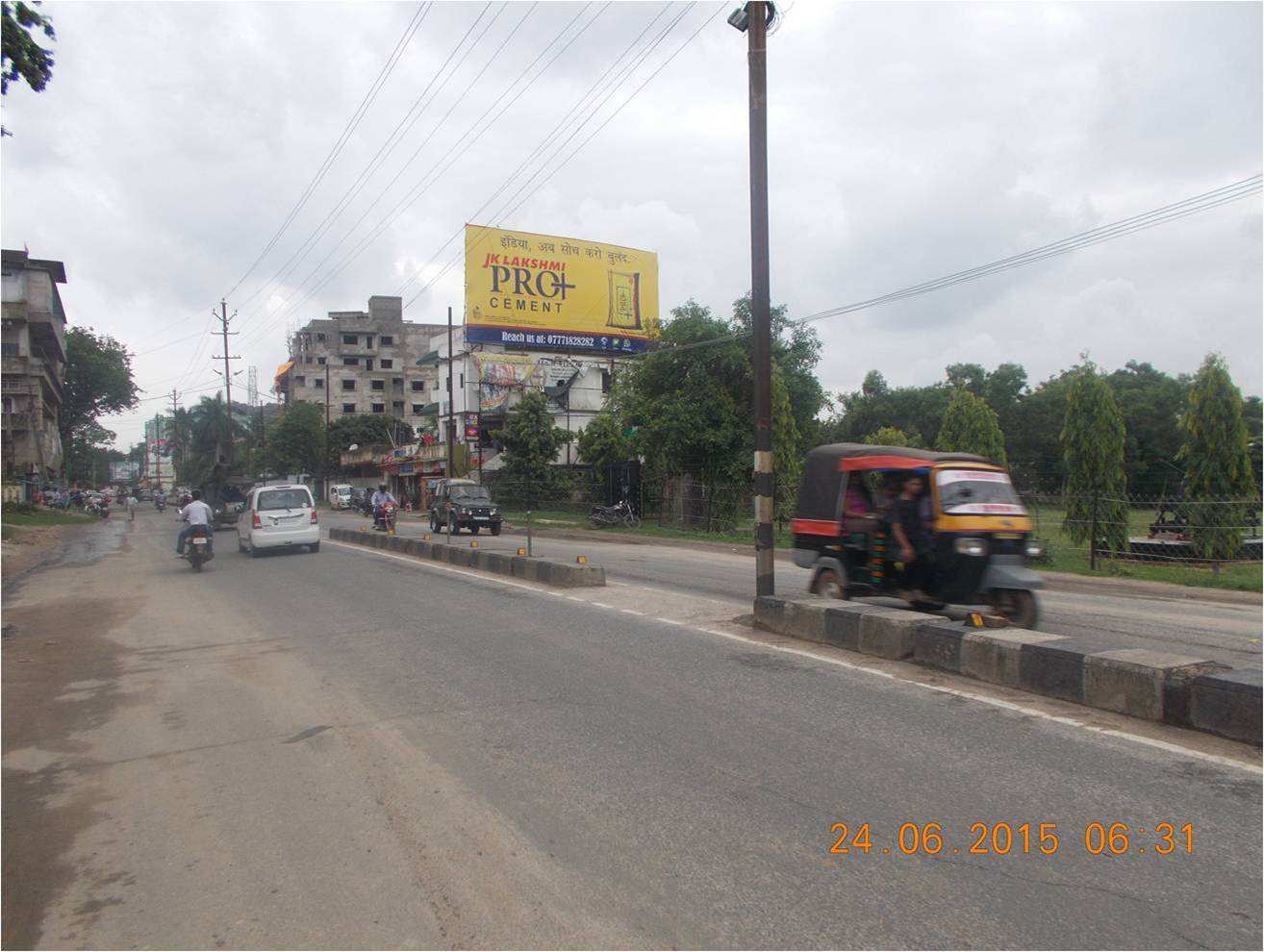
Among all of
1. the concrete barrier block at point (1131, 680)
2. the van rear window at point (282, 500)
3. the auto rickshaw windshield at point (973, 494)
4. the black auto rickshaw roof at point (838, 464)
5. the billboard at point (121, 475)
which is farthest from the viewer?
the billboard at point (121, 475)

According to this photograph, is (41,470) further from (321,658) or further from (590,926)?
(590,926)

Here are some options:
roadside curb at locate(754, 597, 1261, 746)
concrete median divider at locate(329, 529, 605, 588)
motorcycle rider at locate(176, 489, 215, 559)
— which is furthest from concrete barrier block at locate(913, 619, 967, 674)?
motorcycle rider at locate(176, 489, 215, 559)

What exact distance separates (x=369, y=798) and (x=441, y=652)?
4.27m

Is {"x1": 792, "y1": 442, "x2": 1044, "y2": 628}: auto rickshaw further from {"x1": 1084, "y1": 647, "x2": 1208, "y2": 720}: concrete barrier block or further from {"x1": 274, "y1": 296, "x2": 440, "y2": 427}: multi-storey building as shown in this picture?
{"x1": 274, "y1": 296, "x2": 440, "y2": 427}: multi-storey building

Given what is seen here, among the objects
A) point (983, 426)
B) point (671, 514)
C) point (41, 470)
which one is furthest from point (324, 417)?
point (983, 426)

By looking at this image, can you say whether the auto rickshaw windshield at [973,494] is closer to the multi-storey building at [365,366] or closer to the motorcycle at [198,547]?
the motorcycle at [198,547]

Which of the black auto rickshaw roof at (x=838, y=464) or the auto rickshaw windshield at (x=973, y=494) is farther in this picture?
the black auto rickshaw roof at (x=838, y=464)

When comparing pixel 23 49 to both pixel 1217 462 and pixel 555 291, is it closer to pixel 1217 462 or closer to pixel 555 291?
pixel 1217 462

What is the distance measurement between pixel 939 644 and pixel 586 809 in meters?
4.31

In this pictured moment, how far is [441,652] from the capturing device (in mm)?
9430

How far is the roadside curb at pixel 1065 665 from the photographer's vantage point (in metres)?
5.77

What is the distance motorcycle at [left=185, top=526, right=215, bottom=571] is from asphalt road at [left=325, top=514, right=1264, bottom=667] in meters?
8.25

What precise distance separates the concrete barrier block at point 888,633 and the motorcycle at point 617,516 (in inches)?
1060

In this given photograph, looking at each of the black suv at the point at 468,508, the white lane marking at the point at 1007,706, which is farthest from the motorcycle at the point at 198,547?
the white lane marking at the point at 1007,706
